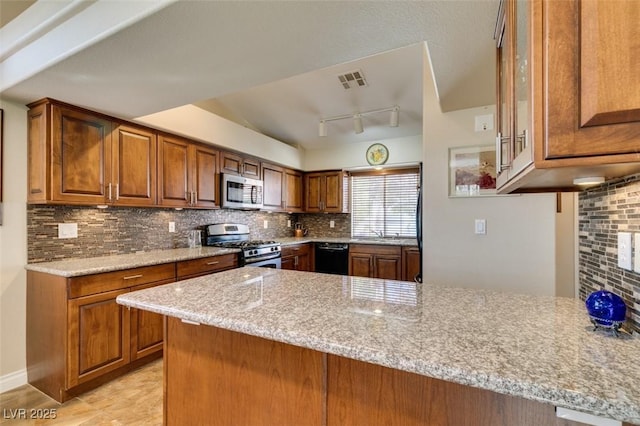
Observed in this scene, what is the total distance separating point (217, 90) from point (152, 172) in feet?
4.00

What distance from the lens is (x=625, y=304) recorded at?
0.86 m

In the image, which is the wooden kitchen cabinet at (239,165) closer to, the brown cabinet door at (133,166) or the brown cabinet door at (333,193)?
the brown cabinet door at (133,166)

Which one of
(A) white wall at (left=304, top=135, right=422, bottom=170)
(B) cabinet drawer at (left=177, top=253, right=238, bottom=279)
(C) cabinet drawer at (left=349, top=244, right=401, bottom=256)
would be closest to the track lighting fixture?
(A) white wall at (left=304, top=135, right=422, bottom=170)

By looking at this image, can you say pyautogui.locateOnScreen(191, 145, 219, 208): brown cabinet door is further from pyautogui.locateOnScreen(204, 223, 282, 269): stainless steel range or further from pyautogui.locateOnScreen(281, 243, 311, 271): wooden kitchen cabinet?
pyautogui.locateOnScreen(281, 243, 311, 271): wooden kitchen cabinet

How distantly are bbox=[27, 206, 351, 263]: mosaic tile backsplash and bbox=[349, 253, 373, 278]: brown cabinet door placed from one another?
1698 millimetres

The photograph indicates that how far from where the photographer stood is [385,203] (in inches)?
190

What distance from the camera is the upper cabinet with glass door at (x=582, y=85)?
593 millimetres

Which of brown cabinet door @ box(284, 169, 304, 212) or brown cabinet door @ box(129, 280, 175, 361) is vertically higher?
brown cabinet door @ box(284, 169, 304, 212)

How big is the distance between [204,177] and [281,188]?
4.72 ft

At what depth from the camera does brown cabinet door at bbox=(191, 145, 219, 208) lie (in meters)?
3.24

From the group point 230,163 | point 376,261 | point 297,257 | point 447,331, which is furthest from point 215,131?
point 447,331

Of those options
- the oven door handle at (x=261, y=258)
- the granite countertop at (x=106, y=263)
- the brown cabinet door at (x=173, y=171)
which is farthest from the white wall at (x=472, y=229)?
the brown cabinet door at (x=173, y=171)

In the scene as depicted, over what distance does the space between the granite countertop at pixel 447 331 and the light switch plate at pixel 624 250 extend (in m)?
0.20

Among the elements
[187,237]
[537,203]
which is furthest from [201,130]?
[537,203]
